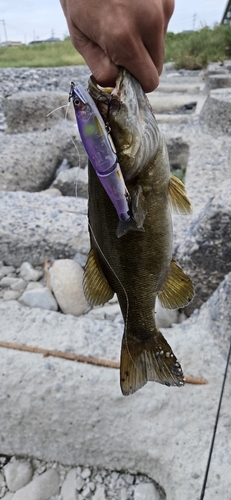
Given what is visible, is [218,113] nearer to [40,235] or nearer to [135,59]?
[40,235]

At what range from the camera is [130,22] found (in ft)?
2.89

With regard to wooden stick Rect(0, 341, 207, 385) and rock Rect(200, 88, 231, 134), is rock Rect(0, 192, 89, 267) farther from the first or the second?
rock Rect(200, 88, 231, 134)

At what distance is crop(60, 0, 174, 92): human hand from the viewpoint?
0.88 m

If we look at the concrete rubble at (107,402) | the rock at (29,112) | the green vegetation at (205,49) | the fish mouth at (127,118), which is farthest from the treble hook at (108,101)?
the green vegetation at (205,49)

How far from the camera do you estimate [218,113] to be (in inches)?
213

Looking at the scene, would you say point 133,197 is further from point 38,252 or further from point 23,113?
point 23,113

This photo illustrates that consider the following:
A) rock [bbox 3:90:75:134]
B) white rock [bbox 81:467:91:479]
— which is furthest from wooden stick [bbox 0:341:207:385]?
rock [bbox 3:90:75:134]

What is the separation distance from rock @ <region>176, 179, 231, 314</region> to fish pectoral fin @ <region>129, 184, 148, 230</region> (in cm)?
151

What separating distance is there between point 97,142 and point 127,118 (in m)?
0.13

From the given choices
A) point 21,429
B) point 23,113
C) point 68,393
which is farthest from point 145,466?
point 23,113

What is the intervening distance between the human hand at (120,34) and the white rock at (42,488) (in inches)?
73.0

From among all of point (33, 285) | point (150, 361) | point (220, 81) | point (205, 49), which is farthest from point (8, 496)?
point (205, 49)

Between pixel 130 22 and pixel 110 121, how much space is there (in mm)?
194

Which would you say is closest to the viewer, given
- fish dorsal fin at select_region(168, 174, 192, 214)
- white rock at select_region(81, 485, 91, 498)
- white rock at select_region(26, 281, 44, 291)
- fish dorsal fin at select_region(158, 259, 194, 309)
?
fish dorsal fin at select_region(168, 174, 192, 214)
